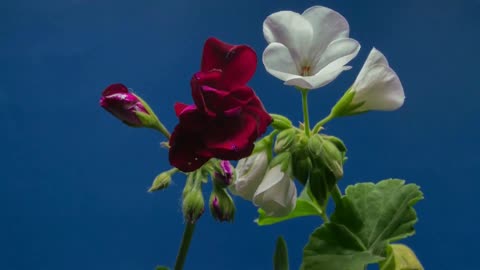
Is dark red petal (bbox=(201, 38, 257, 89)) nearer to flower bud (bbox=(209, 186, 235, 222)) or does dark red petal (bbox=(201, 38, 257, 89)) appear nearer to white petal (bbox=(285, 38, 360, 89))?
white petal (bbox=(285, 38, 360, 89))

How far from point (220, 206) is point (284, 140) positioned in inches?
4.5

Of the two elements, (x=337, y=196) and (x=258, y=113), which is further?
(x=337, y=196)

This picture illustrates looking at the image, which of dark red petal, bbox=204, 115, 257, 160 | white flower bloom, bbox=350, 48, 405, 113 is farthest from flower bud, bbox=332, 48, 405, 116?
dark red petal, bbox=204, 115, 257, 160

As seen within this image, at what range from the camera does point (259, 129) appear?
1.53ft

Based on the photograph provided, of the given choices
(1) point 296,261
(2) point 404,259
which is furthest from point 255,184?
(1) point 296,261

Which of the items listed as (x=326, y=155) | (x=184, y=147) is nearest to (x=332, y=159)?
(x=326, y=155)

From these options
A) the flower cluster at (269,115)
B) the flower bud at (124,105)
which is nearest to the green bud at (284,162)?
the flower cluster at (269,115)

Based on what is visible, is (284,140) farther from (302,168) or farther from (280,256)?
(280,256)

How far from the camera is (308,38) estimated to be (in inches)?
20.6

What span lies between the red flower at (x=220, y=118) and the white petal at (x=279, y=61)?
1 centimetres

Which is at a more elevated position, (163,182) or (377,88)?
(377,88)

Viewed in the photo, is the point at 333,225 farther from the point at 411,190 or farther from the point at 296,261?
the point at 296,261

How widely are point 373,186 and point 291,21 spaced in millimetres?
185

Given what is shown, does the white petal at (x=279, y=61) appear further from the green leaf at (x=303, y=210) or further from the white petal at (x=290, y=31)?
the green leaf at (x=303, y=210)
